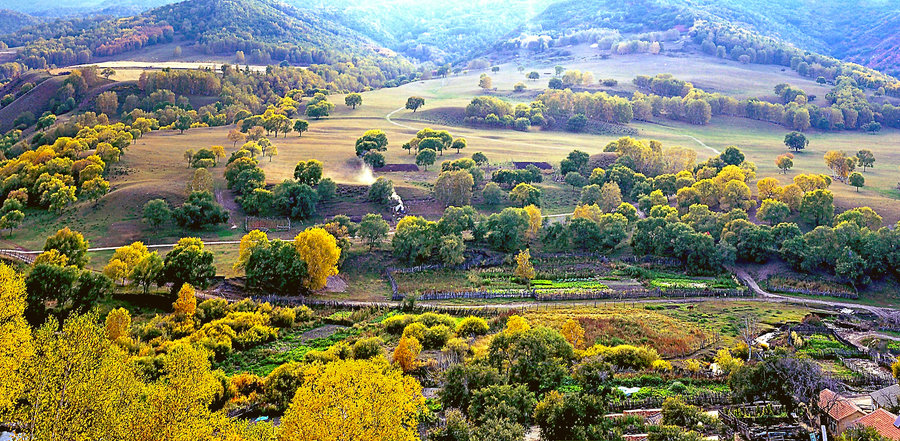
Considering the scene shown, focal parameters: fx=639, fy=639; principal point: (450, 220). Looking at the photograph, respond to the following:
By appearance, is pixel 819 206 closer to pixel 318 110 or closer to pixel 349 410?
pixel 349 410

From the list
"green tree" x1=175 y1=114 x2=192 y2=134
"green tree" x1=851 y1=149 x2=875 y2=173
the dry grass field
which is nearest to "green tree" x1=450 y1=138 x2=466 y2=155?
the dry grass field

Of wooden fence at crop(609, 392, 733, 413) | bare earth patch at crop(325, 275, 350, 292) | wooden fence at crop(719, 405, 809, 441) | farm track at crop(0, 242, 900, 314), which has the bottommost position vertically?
farm track at crop(0, 242, 900, 314)

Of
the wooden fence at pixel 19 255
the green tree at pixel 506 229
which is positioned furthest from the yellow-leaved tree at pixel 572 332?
the wooden fence at pixel 19 255

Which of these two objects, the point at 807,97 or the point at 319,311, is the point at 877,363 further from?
the point at 807,97

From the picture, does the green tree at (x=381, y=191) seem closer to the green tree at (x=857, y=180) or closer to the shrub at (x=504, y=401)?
the shrub at (x=504, y=401)

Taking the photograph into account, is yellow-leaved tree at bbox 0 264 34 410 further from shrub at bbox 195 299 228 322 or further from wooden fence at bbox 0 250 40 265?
wooden fence at bbox 0 250 40 265

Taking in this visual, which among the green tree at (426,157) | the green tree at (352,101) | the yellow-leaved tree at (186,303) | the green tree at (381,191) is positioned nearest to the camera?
the yellow-leaved tree at (186,303)

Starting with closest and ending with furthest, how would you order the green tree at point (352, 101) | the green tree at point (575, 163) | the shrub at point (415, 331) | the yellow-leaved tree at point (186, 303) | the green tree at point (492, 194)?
the shrub at point (415, 331) → the yellow-leaved tree at point (186, 303) → the green tree at point (492, 194) → the green tree at point (575, 163) → the green tree at point (352, 101)
